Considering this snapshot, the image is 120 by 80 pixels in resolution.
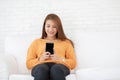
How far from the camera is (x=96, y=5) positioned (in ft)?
9.39

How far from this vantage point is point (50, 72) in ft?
6.62

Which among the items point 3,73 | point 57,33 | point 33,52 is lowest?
point 3,73

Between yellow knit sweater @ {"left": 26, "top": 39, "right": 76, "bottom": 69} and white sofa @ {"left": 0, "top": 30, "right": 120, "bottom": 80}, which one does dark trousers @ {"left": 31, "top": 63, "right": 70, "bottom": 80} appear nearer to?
yellow knit sweater @ {"left": 26, "top": 39, "right": 76, "bottom": 69}

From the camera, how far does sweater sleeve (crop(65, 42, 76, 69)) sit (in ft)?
7.44

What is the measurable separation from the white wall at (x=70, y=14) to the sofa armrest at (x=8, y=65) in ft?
1.90

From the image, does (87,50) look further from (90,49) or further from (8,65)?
(8,65)

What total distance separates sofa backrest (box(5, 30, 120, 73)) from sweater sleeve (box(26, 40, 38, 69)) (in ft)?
0.61

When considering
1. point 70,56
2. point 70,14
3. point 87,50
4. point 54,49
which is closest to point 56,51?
point 54,49

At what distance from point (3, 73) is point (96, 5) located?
4.42 feet

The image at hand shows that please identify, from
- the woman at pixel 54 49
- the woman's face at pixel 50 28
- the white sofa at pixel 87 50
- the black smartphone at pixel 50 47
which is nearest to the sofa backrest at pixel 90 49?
the white sofa at pixel 87 50

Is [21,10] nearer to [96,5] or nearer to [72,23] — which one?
[72,23]

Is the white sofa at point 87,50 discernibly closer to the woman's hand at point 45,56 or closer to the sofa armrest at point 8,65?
the sofa armrest at point 8,65

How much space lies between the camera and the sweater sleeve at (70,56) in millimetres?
2269

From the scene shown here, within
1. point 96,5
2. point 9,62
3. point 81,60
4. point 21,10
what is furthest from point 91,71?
point 21,10
